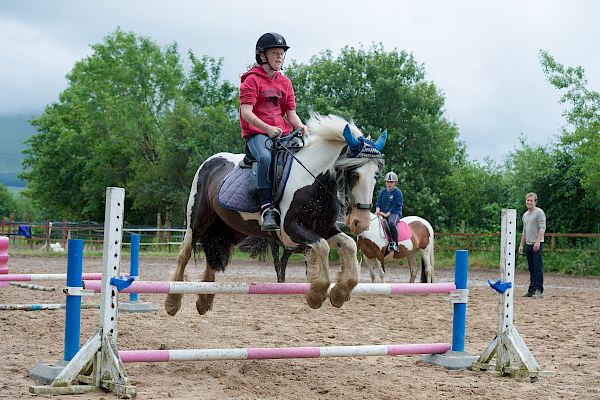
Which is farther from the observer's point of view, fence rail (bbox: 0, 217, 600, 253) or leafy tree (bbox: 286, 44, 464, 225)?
leafy tree (bbox: 286, 44, 464, 225)

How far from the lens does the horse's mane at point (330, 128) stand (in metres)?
5.84

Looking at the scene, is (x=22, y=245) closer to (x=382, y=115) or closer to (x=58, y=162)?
(x=382, y=115)

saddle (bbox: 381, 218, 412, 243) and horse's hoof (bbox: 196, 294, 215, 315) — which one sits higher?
saddle (bbox: 381, 218, 412, 243)

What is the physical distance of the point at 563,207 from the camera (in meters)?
24.1

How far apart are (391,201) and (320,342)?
20.7 ft

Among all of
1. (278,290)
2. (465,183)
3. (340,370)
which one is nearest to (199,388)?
(278,290)

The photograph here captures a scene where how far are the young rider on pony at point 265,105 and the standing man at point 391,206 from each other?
24.0ft

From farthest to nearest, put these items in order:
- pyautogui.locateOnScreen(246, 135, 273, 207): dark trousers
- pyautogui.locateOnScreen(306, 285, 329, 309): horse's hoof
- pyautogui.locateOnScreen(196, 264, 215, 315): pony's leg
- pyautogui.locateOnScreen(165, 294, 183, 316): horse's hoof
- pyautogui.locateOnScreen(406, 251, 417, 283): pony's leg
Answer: pyautogui.locateOnScreen(406, 251, 417, 283): pony's leg < pyautogui.locateOnScreen(196, 264, 215, 315): pony's leg < pyautogui.locateOnScreen(165, 294, 183, 316): horse's hoof < pyautogui.locateOnScreen(246, 135, 273, 207): dark trousers < pyautogui.locateOnScreen(306, 285, 329, 309): horse's hoof

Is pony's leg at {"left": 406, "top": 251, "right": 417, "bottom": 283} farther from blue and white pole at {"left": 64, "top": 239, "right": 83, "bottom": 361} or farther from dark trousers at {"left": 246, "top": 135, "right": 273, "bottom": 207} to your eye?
blue and white pole at {"left": 64, "top": 239, "right": 83, "bottom": 361}

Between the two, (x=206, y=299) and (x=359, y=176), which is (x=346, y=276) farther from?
(x=206, y=299)

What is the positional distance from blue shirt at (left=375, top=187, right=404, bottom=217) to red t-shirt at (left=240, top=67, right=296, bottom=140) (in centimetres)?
737

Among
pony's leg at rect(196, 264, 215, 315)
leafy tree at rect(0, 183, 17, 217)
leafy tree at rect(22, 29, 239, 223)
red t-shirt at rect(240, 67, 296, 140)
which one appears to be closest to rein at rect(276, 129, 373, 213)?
red t-shirt at rect(240, 67, 296, 140)

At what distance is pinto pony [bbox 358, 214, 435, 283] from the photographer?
13574mm

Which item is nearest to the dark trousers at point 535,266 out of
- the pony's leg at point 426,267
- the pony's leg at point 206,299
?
the pony's leg at point 426,267
